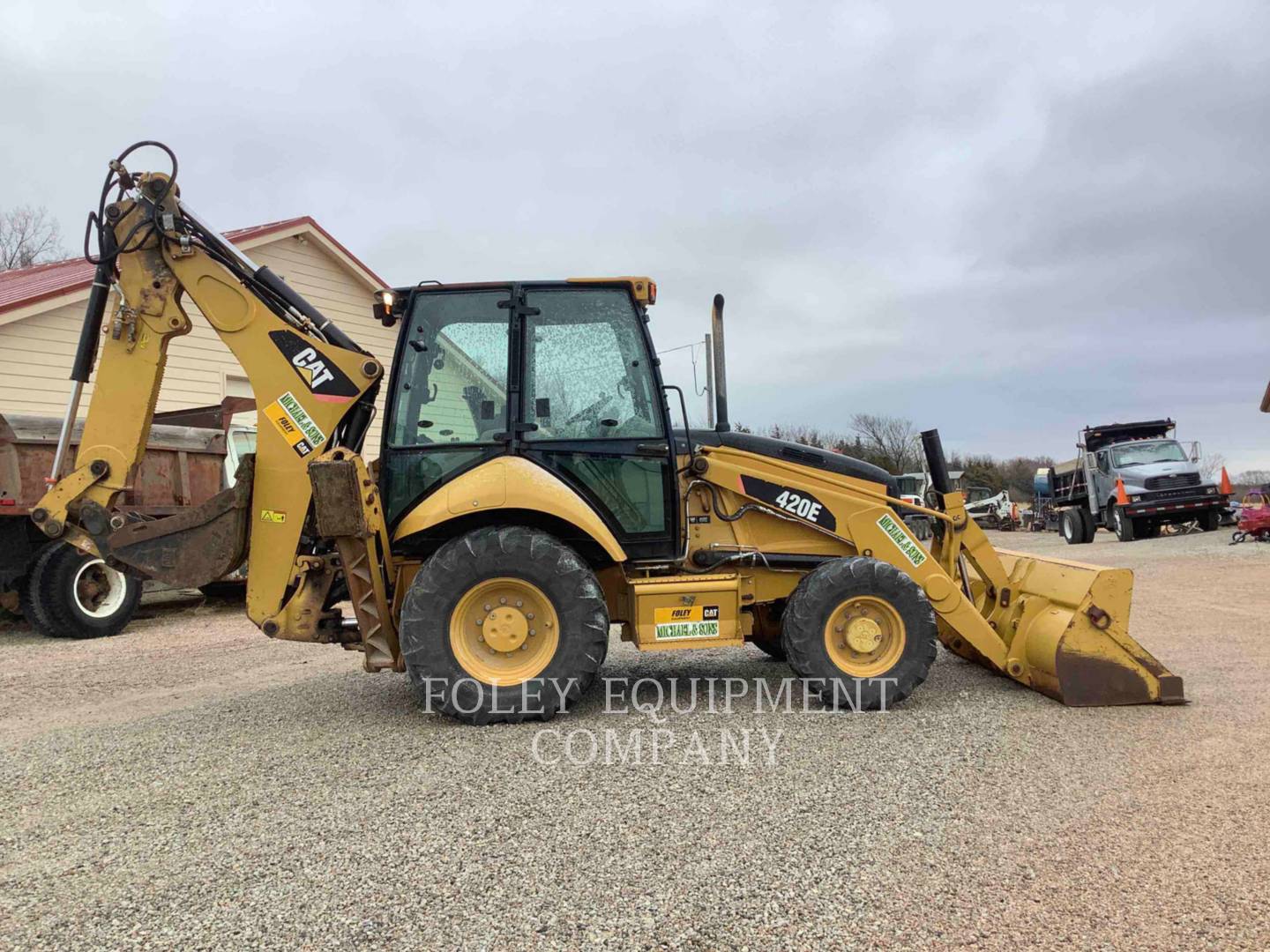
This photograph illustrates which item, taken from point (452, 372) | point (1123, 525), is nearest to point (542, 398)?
point (452, 372)

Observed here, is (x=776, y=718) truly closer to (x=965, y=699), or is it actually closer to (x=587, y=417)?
(x=965, y=699)

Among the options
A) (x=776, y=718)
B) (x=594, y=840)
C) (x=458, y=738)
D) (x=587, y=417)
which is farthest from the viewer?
(x=587, y=417)

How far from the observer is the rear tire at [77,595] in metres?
8.87

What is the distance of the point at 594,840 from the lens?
3143mm

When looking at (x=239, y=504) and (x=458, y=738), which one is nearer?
(x=458, y=738)

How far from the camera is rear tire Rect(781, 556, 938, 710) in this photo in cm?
492

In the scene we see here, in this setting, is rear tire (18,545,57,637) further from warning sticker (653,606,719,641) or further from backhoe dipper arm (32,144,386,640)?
warning sticker (653,606,719,641)

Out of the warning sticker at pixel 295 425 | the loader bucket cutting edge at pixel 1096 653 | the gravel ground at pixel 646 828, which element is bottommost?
the gravel ground at pixel 646 828

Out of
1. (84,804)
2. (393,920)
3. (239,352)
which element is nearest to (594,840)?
(393,920)

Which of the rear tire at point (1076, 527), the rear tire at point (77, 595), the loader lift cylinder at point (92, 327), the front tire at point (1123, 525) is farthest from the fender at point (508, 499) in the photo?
the rear tire at point (1076, 527)

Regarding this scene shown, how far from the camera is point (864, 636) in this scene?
4.98m

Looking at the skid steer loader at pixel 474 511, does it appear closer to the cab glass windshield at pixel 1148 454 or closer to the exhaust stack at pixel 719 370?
the exhaust stack at pixel 719 370

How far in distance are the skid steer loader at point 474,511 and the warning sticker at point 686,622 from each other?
10 millimetres

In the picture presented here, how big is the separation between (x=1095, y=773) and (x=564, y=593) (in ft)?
8.59
